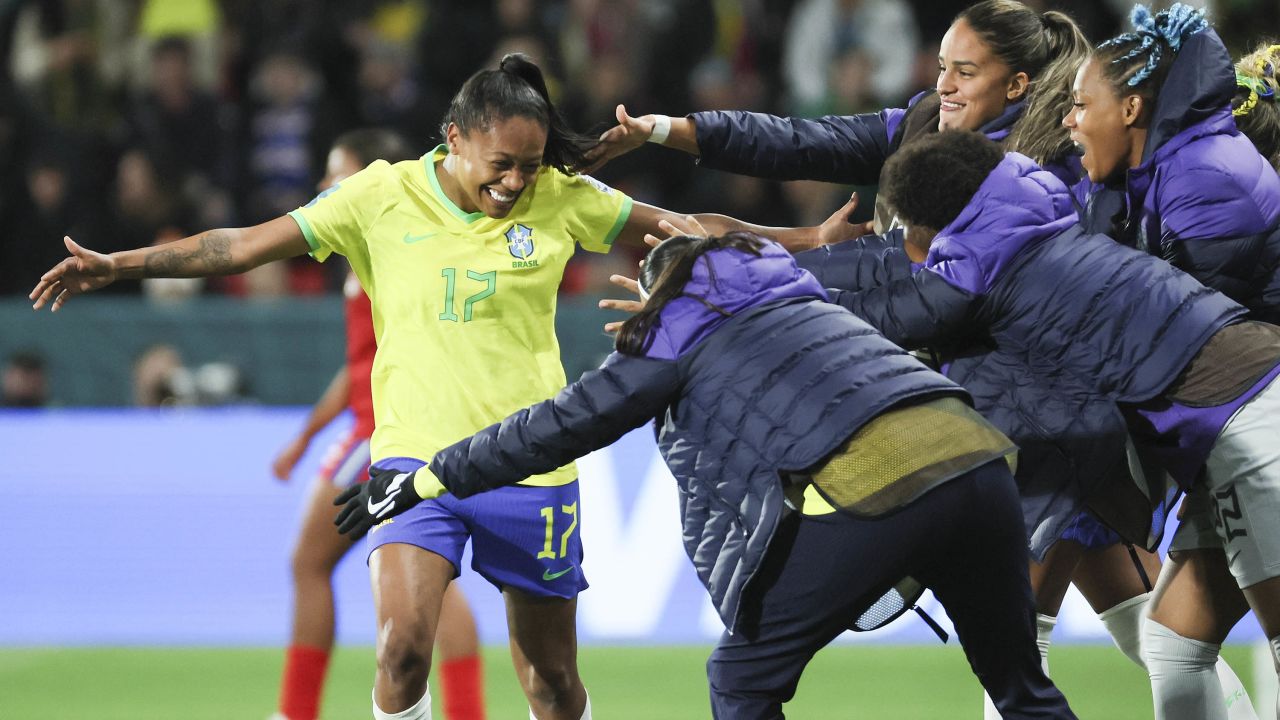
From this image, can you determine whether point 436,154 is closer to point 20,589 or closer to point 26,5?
point 20,589

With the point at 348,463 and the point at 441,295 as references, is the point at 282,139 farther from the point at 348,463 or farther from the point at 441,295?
the point at 441,295

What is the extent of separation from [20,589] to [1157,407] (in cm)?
637

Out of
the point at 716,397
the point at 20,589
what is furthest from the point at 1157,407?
the point at 20,589


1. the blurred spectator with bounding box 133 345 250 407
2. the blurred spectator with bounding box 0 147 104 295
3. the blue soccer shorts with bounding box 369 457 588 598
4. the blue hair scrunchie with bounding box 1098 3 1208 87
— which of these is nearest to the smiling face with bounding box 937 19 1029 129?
the blue hair scrunchie with bounding box 1098 3 1208 87

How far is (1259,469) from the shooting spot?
4.20 metres

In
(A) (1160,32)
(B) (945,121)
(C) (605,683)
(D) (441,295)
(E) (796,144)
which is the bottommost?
(C) (605,683)

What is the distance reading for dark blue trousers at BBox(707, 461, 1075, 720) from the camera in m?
3.73

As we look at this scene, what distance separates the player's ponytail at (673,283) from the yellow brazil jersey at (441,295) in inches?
36.2

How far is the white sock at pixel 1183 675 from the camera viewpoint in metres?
4.55

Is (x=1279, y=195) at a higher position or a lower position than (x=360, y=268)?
higher

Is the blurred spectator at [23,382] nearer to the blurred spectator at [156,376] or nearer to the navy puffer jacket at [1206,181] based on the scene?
the blurred spectator at [156,376]

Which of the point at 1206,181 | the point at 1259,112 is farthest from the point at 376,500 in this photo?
the point at 1259,112

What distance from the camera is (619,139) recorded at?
17.0 feet

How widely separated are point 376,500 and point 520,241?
93 cm
